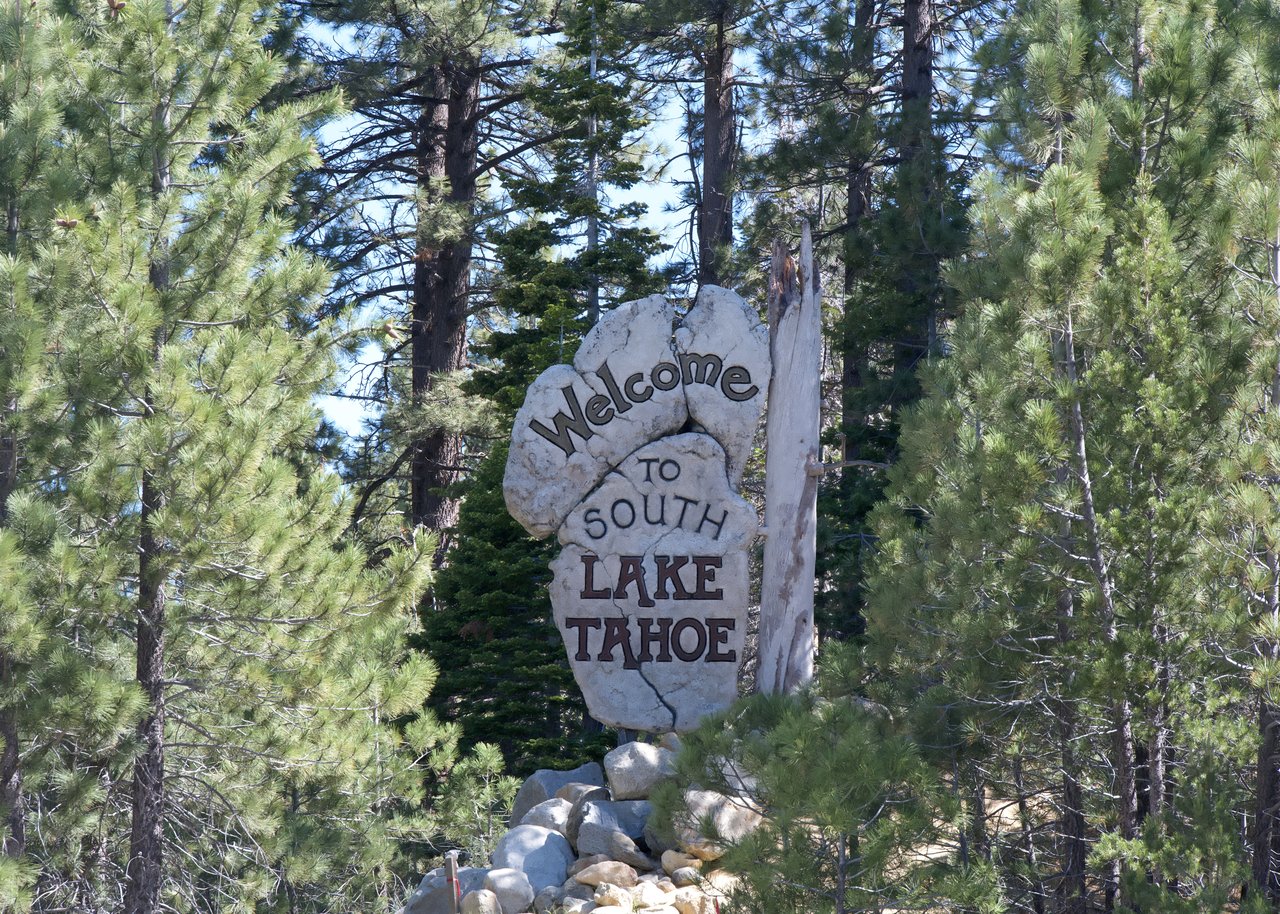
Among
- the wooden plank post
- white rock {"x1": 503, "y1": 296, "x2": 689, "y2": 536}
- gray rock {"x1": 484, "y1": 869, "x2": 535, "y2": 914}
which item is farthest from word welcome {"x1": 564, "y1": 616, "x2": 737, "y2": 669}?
gray rock {"x1": 484, "y1": 869, "x2": 535, "y2": 914}

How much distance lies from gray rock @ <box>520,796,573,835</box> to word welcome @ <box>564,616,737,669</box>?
2.96 ft

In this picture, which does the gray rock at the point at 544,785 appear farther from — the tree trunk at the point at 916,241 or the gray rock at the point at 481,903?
the tree trunk at the point at 916,241

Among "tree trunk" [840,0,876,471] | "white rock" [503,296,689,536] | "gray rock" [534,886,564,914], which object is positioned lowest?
"gray rock" [534,886,564,914]

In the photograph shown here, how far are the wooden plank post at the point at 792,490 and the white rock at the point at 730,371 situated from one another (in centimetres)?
15

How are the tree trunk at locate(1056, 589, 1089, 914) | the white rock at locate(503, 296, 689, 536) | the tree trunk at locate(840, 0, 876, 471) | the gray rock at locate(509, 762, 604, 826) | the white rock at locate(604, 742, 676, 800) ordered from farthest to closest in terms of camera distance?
1. the tree trunk at locate(840, 0, 876, 471)
2. the gray rock at locate(509, 762, 604, 826)
3. the white rock at locate(503, 296, 689, 536)
4. the white rock at locate(604, 742, 676, 800)
5. the tree trunk at locate(1056, 589, 1089, 914)

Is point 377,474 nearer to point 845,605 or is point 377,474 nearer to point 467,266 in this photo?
point 467,266

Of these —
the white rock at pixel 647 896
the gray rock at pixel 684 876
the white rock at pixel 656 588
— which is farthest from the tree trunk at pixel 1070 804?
the white rock at pixel 656 588

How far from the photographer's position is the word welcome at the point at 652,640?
842cm

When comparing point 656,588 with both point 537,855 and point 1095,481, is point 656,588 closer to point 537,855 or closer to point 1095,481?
point 537,855

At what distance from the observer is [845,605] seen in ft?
38.7

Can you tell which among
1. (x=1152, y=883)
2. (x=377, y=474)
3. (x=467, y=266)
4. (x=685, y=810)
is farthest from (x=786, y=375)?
(x=377, y=474)

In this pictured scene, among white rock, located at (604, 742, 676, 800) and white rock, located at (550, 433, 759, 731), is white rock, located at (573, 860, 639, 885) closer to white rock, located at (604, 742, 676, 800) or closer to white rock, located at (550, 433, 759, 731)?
white rock, located at (604, 742, 676, 800)

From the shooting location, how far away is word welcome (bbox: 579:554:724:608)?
8.45 meters

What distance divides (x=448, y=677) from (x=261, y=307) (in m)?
5.19
